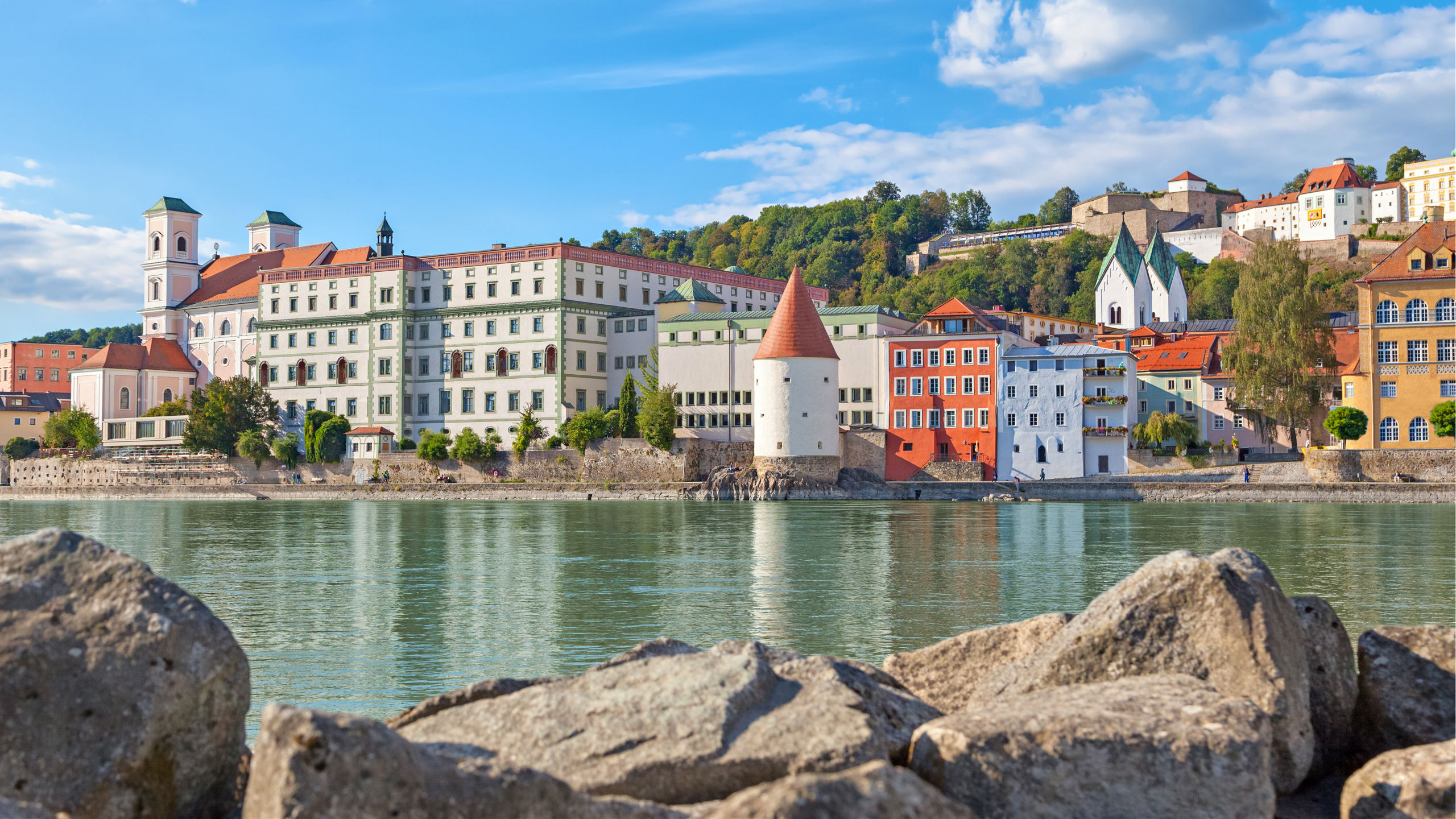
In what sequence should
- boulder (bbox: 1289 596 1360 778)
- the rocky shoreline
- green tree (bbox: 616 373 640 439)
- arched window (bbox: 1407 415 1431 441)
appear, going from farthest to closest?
green tree (bbox: 616 373 640 439)
arched window (bbox: 1407 415 1431 441)
boulder (bbox: 1289 596 1360 778)
the rocky shoreline

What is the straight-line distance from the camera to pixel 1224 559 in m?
6.08

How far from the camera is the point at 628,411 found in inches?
2744

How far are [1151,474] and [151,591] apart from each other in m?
58.9

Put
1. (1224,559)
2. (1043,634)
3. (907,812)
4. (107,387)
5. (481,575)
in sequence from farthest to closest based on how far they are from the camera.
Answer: (107,387), (481,575), (1043,634), (1224,559), (907,812)

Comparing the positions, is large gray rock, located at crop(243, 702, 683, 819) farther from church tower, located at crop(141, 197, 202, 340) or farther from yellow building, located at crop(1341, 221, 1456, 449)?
church tower, located at crop(141, 197, 202, 340)

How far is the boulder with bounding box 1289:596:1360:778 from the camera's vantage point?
247 inches

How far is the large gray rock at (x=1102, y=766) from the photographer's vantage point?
15.8 feet

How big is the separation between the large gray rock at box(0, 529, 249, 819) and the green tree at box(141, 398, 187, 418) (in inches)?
3416

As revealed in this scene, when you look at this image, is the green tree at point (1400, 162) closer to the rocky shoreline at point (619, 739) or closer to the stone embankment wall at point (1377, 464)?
the stone embankment wall at point (1377, 464)

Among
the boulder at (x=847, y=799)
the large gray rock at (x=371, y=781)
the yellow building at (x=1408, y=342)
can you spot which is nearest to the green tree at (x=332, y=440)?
the yellow building at (x=1408, y=342)

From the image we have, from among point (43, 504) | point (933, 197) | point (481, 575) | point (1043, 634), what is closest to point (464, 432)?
point (43, 504)

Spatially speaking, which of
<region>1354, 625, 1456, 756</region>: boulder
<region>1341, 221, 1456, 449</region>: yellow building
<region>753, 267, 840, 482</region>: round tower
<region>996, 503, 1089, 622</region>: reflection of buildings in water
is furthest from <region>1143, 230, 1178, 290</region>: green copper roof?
<region>1354, 625, 1456, 756</region>: boulder

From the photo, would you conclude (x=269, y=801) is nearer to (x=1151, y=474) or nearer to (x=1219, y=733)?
(x=1219, y=733)

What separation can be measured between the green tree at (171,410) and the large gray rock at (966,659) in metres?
86.0
